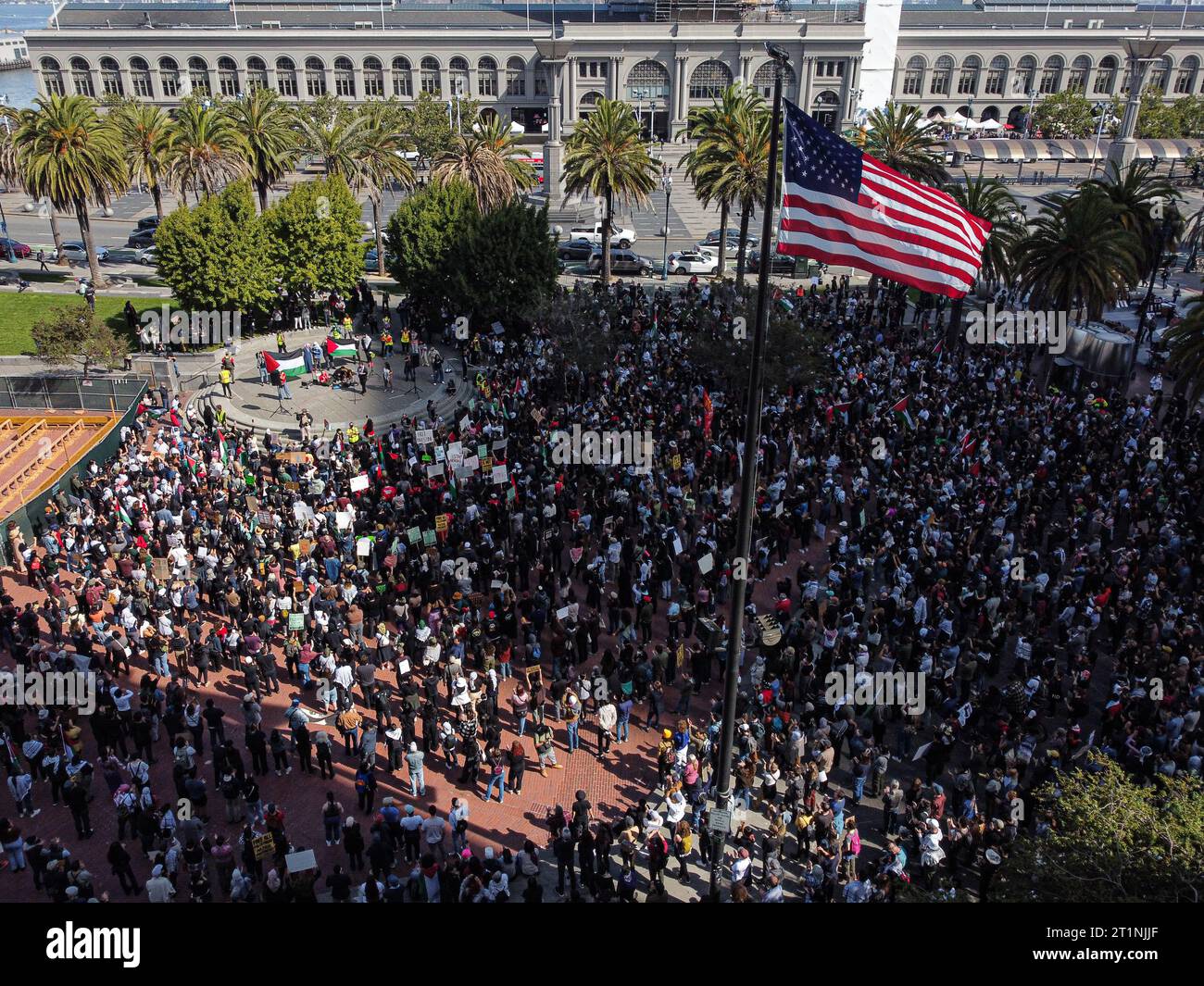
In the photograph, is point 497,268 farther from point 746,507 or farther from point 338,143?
point 746,507

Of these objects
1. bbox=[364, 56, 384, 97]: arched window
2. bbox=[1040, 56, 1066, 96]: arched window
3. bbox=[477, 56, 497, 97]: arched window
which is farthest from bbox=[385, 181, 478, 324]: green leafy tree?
bbox=[1040, 56, 1066, 96]: arched window

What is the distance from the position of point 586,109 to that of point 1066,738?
89.9m

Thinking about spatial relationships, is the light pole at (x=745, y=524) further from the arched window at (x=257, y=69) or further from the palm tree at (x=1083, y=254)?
the arched window at (x=257, y=69)

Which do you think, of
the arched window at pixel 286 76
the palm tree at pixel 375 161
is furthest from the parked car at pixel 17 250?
the arched window at pixel 286 76

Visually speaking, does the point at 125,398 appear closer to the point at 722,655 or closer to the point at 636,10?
the point at 722,655

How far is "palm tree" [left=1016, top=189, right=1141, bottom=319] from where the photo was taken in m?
35.8

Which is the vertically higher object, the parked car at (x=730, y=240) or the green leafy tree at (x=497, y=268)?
the green leafy tree at (x=497, y=268)

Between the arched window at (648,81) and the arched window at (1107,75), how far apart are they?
4883 cm

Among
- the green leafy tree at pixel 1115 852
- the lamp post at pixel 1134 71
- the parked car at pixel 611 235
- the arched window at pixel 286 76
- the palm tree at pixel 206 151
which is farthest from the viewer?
the arched window at pixel 286 76

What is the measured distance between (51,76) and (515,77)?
1956 inches

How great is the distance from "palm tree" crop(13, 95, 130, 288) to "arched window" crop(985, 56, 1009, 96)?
94251 mm

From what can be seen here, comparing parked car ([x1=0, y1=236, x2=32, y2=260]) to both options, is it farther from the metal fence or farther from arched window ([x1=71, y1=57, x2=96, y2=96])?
arched window ([x1=71, y1=57, x2=96, y2=96])

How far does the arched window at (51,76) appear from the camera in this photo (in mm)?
100906

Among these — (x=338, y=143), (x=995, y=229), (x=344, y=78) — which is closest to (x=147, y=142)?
(x=338, y=143)
